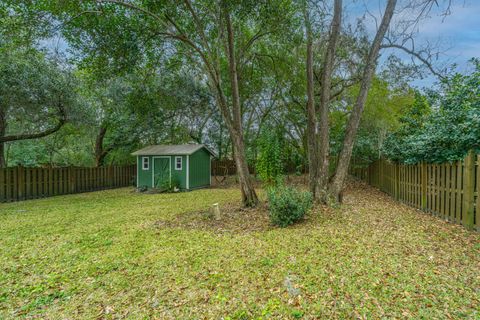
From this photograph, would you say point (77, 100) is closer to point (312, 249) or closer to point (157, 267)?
point (157, 267)

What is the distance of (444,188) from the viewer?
5.39 m

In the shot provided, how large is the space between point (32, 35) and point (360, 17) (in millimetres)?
10456

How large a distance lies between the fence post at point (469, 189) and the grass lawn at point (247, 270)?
318mm

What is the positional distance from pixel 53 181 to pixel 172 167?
5329 millimetres

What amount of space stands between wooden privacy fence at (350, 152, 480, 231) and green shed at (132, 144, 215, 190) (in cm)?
946

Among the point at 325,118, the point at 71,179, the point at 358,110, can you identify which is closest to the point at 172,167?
the point at 71,179

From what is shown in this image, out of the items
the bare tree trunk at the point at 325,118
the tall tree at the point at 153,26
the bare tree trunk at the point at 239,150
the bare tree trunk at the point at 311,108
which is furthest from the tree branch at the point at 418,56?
the bare tree trunk at the point at 239,150

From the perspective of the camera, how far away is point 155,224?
6.05 m

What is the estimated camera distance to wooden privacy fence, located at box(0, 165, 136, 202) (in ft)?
32.4

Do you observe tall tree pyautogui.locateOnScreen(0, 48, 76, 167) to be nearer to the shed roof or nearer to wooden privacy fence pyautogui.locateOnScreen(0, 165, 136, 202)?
wooden privacy fence pyautogui.locateOnScreen(0, 165, 136, 202)

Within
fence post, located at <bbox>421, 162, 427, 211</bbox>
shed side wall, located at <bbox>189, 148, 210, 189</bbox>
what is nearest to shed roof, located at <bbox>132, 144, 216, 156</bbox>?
shed side wall, located at <bbox>189, 148, 210, 189</bbox>

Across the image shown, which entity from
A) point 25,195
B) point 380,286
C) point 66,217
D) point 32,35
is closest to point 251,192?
point 380,286

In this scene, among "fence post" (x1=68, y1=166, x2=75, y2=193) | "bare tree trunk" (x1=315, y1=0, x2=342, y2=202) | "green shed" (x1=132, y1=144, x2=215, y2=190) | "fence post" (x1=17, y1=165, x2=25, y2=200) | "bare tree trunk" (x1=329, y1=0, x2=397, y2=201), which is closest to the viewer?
"bare tree trunk" (x1=329, y1=0, x2=397, y2=201)

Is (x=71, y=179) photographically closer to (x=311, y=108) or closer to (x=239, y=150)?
(x=239, y=150)
